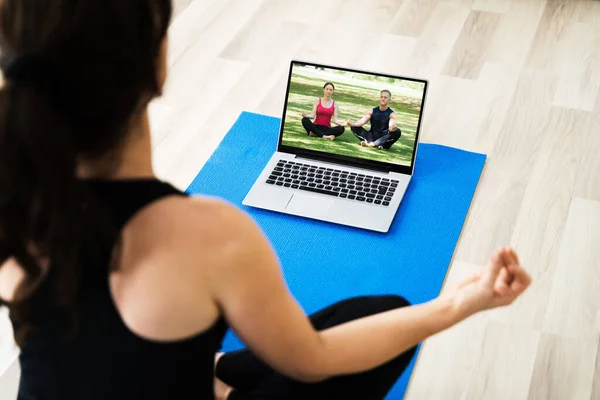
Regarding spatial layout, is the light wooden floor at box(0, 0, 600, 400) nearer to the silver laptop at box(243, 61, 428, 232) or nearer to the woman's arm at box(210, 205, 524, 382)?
the silver laptop at box(243, 61, 428, 232)

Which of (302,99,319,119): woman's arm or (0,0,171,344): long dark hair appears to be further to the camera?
(302,99,319,119): woman's arm

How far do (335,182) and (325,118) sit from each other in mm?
175

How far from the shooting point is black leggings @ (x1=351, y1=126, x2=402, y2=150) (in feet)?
7.27

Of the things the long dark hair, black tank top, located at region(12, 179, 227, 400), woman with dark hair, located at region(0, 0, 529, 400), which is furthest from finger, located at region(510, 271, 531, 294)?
the long dark hair

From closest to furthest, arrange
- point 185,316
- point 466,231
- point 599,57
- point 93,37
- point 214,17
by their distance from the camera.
Result: point 93,37
point 185,316
point 466,231
point 599,57
point 214,17

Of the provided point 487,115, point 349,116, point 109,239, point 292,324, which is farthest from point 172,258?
point 487,115

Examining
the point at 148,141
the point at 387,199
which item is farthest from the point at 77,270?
the point at 387,199

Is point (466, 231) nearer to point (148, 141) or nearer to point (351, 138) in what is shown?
point (351, 138)

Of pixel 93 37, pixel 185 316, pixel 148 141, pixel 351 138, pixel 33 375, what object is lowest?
pixel 351 138

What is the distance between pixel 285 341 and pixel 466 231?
46.9 inches

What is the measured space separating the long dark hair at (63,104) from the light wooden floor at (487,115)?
3.32 feet

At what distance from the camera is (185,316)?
98 cm

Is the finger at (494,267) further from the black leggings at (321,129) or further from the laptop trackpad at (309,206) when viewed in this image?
the black leggings at (321,129)

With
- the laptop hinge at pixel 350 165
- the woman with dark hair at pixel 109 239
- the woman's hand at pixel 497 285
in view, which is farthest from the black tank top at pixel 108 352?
the laptop hinge at pixel 350 165
